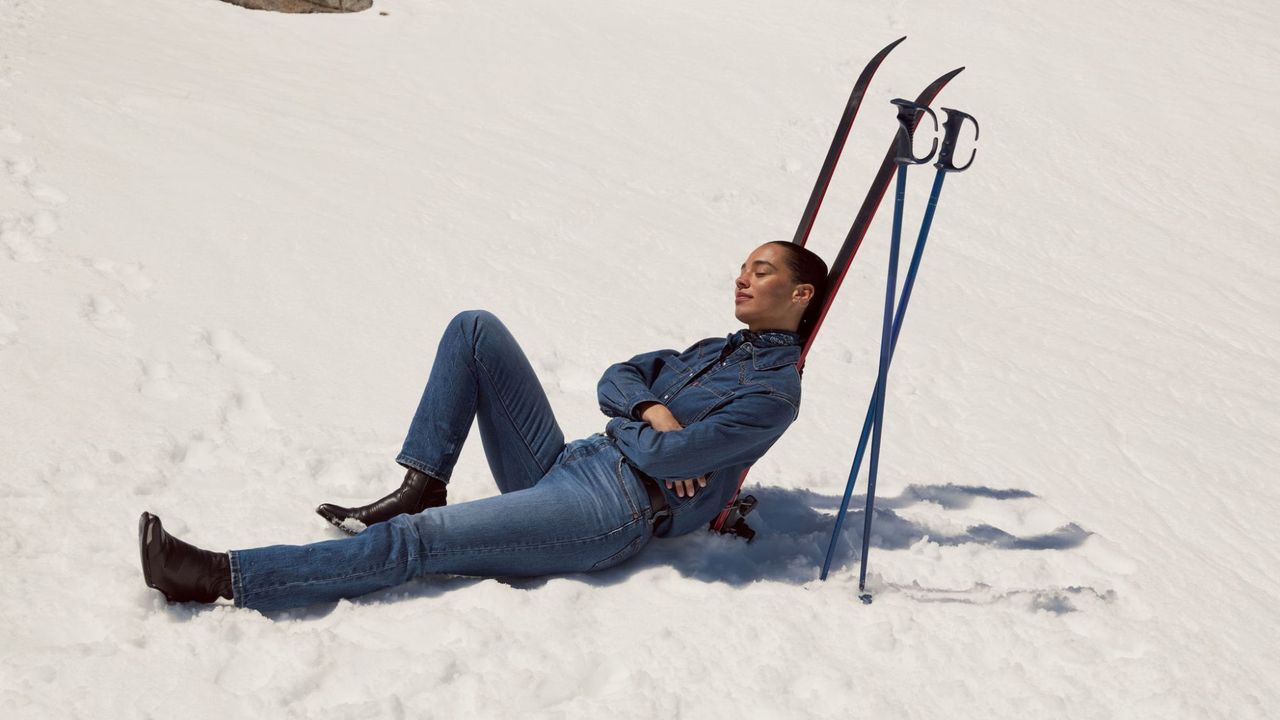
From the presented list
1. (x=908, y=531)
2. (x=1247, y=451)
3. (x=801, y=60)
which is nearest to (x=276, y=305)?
(x=908, y=531)

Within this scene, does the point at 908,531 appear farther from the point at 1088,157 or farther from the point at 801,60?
the point at 801,60

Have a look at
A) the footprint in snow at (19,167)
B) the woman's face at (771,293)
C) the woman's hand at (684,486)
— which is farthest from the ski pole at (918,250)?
the footprint in snow at (19,167)

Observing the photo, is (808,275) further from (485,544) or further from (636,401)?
(485,544)

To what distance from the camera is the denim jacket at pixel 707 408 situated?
2789 millimetres

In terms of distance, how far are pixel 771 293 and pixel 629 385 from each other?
52 cm

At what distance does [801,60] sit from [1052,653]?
8381mm

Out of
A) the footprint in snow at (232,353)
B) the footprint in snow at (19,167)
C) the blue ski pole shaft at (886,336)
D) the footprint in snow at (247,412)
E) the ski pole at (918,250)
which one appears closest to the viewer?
the ski pole at (918,250)

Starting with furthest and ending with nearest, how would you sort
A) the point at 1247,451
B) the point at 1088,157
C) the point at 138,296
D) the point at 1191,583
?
the point at 1088,157 → the point at 1247,451 → the point at 138,296 → the point at 1191,583

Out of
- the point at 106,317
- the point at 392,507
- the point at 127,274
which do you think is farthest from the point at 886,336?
the point at 127,274

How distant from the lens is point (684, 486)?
2.93m

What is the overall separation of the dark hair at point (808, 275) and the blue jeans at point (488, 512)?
0.72 meters

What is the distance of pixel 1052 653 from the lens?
2.88 m

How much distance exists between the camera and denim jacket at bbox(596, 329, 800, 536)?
2.79 metres

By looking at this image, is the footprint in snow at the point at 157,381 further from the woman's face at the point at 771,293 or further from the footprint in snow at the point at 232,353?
the woman's face at the point at 771,293
